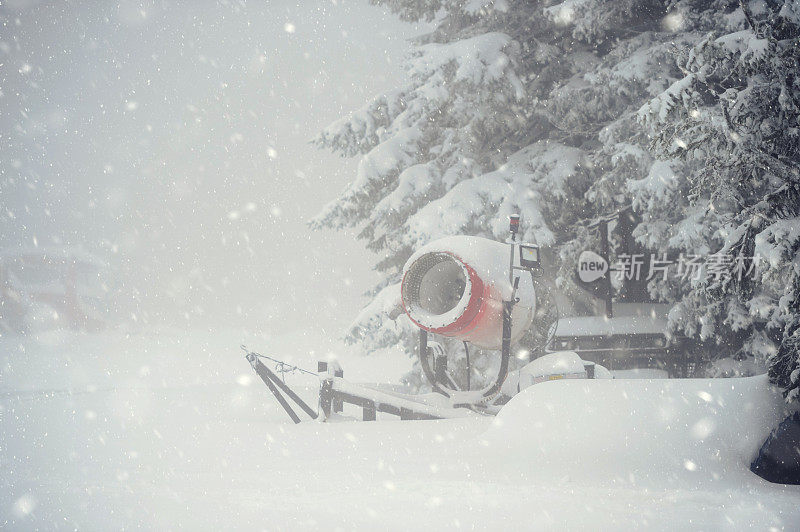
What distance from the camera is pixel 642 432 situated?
456 centimetres

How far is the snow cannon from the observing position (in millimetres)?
7176

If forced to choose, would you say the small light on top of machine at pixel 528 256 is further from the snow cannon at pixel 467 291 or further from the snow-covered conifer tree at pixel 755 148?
the snow-covered conifer tree at pixel 755 148

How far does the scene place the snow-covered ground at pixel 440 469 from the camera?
359cm

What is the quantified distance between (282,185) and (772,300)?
67019 mm

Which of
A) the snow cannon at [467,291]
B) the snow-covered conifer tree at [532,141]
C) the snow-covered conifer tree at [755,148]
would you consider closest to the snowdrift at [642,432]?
the snow-covered conifer tree at [755,148]

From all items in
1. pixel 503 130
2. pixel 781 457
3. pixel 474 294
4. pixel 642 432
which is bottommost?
pixel 781 457

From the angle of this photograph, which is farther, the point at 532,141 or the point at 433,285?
the point at 532,141

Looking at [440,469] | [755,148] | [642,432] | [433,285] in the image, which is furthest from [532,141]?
[440,469]

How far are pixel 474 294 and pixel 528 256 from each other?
798 mm

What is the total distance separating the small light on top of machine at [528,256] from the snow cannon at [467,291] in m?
0.02

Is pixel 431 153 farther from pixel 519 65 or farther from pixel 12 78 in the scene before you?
pixel 12 78

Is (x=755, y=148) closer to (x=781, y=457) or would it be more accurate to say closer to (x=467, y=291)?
(x=781, y=457)

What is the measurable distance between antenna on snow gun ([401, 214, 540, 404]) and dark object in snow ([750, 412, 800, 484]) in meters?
3.03

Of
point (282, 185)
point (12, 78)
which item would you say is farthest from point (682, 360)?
point (12, 78)
